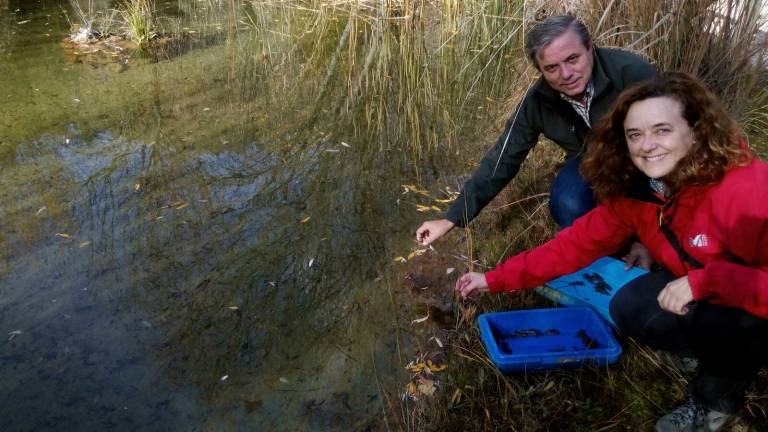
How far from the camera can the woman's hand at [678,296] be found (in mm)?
1458

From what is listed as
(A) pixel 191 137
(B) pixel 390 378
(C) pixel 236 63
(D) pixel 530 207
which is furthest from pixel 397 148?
(C) pixel 236 63

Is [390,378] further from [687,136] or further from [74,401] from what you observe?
[687,136]

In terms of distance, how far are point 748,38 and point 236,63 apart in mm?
3832

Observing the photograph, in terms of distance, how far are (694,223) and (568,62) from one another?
72 centimetres

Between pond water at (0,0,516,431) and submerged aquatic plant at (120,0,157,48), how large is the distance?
128cm

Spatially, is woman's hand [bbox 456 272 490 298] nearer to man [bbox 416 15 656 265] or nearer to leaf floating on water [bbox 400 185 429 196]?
man [bbox 416 15 656 265]

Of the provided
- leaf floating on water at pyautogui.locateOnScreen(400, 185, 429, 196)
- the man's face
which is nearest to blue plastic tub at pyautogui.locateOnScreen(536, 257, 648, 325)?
the man's face

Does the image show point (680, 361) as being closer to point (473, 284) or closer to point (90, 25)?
point (473, 284)

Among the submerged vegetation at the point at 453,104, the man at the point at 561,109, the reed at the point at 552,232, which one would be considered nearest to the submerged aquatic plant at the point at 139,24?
the submerged vegetation at the point at 453,104

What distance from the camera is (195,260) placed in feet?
8.56

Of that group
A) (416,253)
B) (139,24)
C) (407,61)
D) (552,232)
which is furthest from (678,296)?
(139,24)

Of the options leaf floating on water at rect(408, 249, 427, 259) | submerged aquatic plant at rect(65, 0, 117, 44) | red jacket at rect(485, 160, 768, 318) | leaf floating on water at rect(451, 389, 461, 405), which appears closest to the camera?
red jacket at rect(485, 160, 768, 318)

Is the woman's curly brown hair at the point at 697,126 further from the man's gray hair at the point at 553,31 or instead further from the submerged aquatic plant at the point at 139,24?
the submerged aquatic plant at the point at 139,24

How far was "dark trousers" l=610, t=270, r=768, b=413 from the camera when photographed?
4.74 feet
